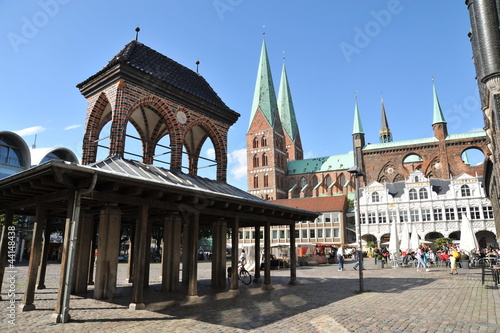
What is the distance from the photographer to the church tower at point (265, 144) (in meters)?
79.5

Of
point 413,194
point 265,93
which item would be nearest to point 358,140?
point 413,194

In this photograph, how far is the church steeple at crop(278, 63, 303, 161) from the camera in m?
93.5

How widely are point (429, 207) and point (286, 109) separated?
5313 cm

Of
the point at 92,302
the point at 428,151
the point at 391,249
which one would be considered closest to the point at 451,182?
the point at 428,151

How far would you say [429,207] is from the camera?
4991 centimetres

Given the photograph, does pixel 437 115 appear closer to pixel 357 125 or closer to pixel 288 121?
pixel 357 125

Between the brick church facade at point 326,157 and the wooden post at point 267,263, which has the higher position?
the brick church facade at point 326,157

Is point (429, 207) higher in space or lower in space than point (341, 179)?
lower

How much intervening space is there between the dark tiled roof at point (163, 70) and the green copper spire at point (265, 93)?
218ft

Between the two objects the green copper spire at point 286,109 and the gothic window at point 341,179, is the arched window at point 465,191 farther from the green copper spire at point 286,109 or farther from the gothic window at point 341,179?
the green copper spire at point 286,109

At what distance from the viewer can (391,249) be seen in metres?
27.1

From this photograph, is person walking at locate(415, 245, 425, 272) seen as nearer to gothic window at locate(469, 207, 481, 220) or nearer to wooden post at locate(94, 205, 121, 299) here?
wooden post at locate(94, 205, 121, 299)

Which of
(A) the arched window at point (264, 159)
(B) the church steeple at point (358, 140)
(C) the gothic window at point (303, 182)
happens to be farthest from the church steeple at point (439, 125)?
(A) the arched window at point (264, 159)

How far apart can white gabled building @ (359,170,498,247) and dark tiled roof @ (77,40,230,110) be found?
42683mm
